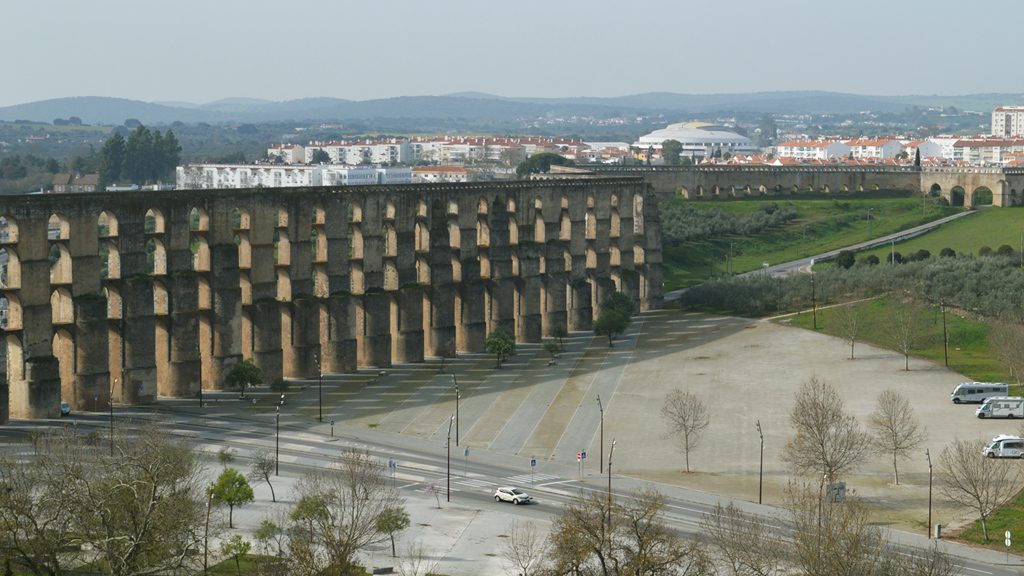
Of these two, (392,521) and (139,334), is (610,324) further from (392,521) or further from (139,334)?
(392,521)

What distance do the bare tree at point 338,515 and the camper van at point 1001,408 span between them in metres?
32.9

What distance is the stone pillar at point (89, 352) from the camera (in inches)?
3337

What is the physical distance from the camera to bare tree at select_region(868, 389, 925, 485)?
73.6 m

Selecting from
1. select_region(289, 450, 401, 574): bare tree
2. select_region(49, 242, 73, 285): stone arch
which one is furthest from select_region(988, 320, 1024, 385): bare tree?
select_region(49, 242, 73, 285): stone arch

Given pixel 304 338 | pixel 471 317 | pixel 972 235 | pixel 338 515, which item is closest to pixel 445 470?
pixel 338 515

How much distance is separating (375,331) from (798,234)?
6644 centimetres

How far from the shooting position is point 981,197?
587 ft

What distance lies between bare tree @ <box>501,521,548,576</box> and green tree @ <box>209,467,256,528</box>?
1027 centimetres

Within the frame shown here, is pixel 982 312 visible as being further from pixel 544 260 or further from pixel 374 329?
pixel 374 329

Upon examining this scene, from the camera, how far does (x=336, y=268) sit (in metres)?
→ 100

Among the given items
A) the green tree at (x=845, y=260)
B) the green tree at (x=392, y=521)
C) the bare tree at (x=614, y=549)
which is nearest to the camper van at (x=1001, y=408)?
the bare tree at (x=614, y=549)

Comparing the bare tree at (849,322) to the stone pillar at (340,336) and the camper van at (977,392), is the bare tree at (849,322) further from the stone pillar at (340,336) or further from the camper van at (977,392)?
the stone pillar at (340,336)

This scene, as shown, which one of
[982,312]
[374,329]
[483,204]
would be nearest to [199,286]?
Answer: [374,329]

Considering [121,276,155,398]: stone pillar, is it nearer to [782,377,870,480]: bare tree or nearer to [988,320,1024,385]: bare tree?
[782,377,870,480]: bare tree
